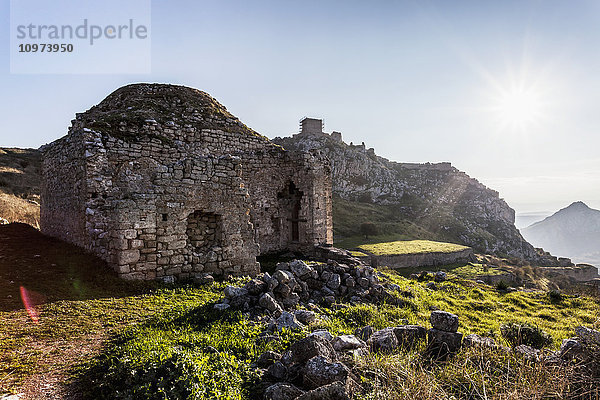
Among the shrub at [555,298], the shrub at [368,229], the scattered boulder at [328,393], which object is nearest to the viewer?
the scattered boulder at [328,393]

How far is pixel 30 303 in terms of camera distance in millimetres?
6102

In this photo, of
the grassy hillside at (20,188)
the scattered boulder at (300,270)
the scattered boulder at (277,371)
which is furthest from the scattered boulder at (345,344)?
the grassy hillside at (20,188)

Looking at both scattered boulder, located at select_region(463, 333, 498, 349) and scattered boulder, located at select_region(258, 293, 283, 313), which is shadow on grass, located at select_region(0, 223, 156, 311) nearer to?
scattered boulder, located at select_region(258, 293, 283, 313)

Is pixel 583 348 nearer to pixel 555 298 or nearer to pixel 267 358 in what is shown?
pixel 267 358

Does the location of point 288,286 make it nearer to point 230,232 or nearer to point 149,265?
point 230,232

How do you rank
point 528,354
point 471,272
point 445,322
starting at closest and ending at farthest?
point 528,354 < point 445,322 < point 471,272

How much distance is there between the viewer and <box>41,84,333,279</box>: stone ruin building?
8305 mm

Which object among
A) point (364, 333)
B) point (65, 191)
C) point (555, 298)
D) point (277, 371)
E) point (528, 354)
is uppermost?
point (65, 191)

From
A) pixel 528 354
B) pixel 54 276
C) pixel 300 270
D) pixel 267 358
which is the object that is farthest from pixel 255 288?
pixel 54 276

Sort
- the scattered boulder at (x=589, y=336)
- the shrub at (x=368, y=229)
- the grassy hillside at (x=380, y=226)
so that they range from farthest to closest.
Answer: the shrub at (x=368, y=229) → the grassy hillside at (x=380, y=226) → the scattered boulder at (x=589, y=336)

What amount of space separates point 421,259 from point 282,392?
90.7 feet

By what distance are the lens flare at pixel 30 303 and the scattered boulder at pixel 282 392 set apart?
15.5 ft

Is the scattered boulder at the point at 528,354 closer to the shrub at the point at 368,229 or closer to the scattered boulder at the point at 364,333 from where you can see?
the scattered boulder at the point at 364,333

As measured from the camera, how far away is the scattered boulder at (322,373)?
352cm
